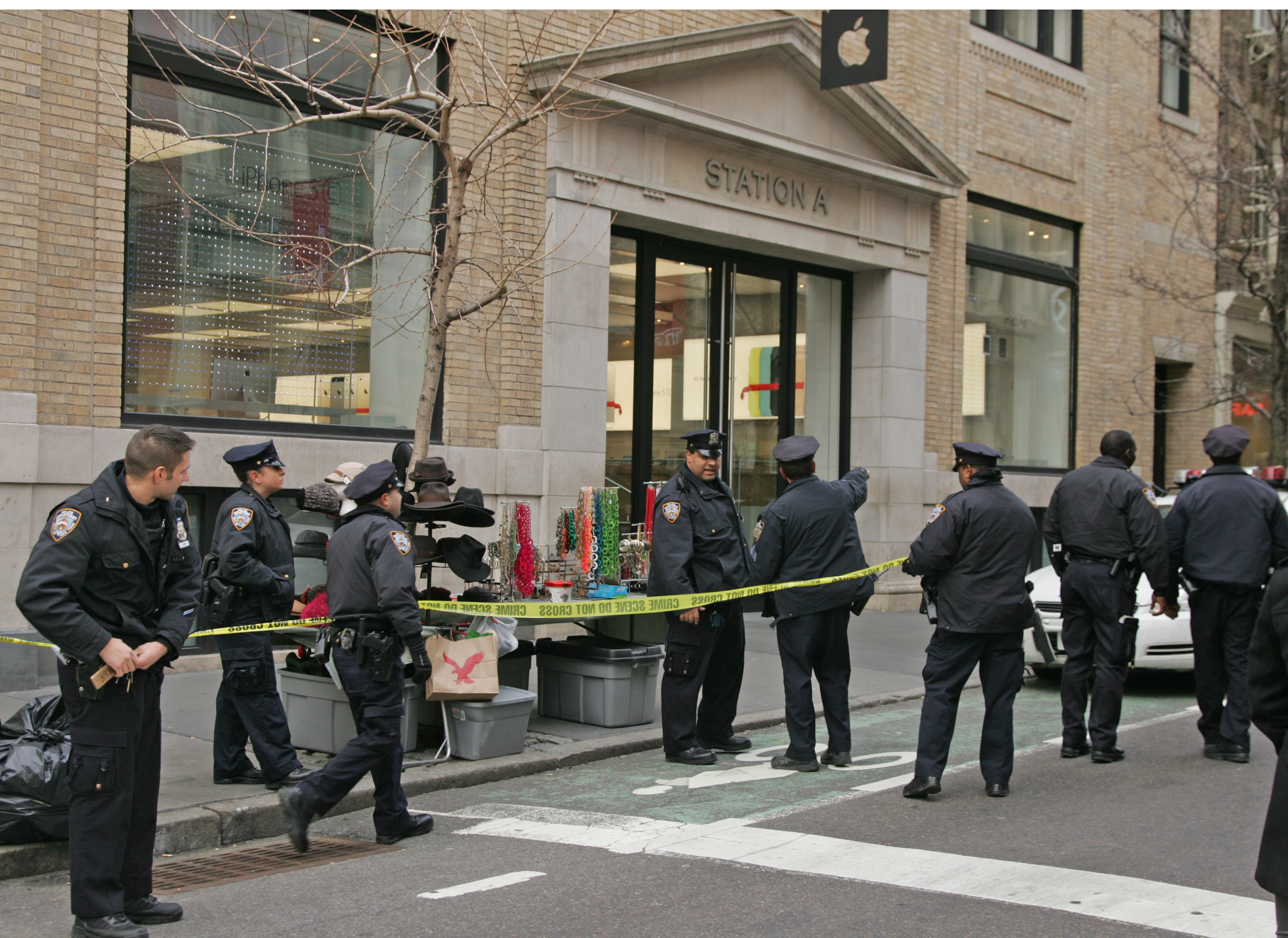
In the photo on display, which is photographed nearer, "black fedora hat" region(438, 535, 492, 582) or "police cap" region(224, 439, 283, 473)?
"police cap" region(224, 439, 283, 473)

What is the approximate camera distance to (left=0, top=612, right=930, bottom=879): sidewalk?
6148 mm

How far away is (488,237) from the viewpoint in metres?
12.5

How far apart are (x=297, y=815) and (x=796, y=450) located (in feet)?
12.2

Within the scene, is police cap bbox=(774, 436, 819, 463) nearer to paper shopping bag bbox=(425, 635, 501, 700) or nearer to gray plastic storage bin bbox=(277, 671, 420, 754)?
paper shopping bag bbox=(425, 635, 501, 700)

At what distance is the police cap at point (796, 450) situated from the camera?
7801 millimetres

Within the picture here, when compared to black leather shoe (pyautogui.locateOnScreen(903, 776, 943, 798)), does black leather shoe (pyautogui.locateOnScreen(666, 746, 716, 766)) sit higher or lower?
lower

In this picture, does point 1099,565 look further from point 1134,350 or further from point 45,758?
point 1134,350

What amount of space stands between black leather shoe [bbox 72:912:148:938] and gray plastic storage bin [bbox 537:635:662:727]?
4208 mm

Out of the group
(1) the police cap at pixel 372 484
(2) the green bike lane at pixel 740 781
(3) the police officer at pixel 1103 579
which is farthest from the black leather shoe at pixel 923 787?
(1) the police cap at pixel 372 484

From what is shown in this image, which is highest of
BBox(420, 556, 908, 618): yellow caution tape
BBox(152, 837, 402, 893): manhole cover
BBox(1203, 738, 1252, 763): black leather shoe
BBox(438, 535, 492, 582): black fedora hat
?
BBox(438, 535, 492, 582): black fedora hat

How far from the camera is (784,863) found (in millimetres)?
5648

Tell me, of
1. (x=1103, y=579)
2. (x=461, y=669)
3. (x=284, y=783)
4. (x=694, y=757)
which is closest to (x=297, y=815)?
(x=284, y=783)

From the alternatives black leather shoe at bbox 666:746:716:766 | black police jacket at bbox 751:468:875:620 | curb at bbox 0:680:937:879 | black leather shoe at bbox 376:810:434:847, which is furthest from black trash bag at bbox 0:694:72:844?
black police jacket at bbox 751:468:875:620

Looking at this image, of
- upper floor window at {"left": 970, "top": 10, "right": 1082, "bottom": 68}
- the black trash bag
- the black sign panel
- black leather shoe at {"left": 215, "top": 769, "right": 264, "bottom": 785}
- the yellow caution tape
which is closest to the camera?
the black trash bag
